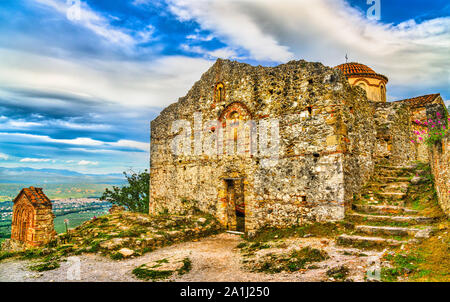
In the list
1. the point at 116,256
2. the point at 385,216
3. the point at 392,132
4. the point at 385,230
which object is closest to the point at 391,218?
the point at 385,216

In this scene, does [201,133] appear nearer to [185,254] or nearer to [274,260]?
[185,254]

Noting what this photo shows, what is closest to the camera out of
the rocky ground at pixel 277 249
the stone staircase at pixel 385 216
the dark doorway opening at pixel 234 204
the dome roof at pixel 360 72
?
the rocky ground at pixel 277 249

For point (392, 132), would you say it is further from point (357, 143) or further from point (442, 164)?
point (442, 164)

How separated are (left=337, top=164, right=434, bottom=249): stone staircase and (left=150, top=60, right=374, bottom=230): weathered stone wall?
0.54 m

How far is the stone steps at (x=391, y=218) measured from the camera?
758cm

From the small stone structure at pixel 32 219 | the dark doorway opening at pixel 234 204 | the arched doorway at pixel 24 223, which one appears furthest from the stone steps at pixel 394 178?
the arched doorway at pixel 24 223

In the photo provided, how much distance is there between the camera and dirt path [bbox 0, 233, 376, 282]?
19.8 feet

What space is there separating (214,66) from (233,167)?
5064 millimetres

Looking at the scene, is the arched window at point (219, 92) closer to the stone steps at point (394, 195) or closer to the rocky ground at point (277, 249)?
the rocky ground at point (277, 249)

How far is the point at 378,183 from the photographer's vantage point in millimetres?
10938

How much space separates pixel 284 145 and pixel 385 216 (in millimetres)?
3966

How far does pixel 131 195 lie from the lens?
26109 millimetres

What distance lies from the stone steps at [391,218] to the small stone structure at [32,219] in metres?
13.1

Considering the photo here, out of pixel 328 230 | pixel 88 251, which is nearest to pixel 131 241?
pixel 88 251
